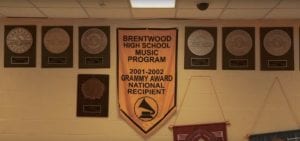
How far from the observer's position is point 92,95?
5.31m

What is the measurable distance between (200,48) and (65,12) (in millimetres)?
1826

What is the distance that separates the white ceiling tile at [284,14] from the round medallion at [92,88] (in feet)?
7.80

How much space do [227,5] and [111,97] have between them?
1930 mm

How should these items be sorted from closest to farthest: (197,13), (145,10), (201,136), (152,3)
Answer: (152,3) < (145,10) < (197,13) < (201,136)

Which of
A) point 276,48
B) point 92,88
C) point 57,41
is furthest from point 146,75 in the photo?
point 276,48

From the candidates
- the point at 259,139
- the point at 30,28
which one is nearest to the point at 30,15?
the point at 30,28

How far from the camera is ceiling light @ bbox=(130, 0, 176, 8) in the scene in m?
4.61

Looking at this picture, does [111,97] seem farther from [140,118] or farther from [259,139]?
[259,139]

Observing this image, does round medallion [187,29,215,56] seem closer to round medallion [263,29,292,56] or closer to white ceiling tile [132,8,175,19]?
white ceiling tile [132,8,175,19]

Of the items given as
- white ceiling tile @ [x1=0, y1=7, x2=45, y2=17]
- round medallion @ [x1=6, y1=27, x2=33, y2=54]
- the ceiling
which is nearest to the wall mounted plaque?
the ceiling

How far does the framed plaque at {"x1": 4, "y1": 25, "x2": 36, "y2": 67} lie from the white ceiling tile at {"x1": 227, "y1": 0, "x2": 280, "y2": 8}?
265cm

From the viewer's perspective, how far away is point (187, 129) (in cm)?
524

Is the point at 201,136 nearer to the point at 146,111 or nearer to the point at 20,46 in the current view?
the point at 146,111

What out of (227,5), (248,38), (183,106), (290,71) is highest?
(227,5)
